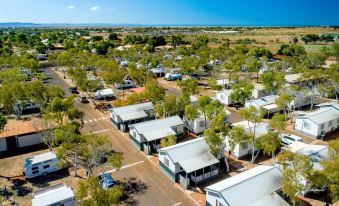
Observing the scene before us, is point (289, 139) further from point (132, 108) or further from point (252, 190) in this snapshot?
point (132, 108)

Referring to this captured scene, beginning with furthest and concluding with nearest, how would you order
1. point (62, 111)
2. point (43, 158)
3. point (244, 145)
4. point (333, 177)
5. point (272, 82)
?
1. point (272, 82)
2. point (62, 111)
3. point (244, 145)
4. point (43, 158)
5. point (333, 177)

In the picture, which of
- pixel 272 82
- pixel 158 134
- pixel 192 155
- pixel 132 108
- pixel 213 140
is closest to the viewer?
pixel 213 140

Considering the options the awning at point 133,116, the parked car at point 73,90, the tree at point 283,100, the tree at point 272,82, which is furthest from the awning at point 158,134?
the parked car at point 73,90

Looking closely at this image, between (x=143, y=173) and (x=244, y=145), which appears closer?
(x=143, y=173)

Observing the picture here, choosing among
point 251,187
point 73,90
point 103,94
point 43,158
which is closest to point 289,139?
point 251,187

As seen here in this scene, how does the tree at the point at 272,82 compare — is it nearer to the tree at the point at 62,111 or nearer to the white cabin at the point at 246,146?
the white cabin at the point at 246,146

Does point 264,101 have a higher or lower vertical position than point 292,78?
lower

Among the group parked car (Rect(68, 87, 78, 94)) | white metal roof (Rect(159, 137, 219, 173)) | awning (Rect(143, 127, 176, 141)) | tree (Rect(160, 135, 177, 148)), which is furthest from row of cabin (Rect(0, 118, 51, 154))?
parked car (Rect(68, 87, 78, 94))

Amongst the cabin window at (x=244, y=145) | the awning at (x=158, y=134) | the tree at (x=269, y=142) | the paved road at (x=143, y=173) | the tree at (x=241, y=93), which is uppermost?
the tree at (x=241, y=93)
